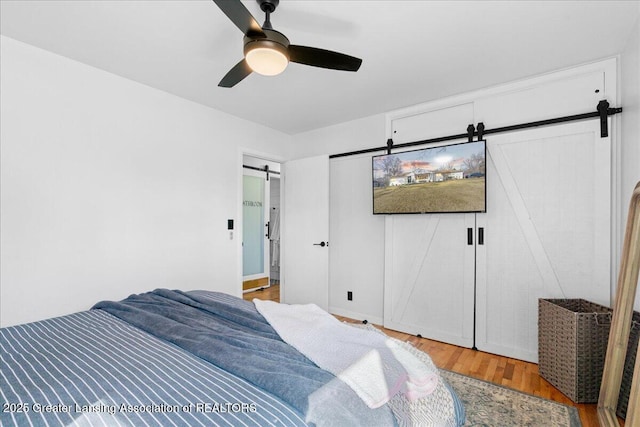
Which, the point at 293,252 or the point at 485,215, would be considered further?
the point at 293,252

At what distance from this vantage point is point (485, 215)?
287 centimetres

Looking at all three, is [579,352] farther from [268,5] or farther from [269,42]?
[268,5]

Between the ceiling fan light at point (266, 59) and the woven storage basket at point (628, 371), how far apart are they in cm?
260

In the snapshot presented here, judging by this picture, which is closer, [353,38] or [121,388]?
[121,388]

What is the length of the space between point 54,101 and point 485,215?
3.74 meters

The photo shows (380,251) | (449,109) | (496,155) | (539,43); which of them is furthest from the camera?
(380,251)

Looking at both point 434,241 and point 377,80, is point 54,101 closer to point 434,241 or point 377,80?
point 377,80

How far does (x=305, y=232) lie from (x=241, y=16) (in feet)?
9.39

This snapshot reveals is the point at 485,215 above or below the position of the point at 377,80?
below

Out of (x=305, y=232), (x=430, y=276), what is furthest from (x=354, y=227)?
(x=430, y=276)

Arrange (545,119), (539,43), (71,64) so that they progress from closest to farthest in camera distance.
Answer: (539,43)
(71,64)
(545,119)

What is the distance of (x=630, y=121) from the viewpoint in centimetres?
212

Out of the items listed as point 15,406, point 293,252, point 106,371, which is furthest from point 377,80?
point 15,406

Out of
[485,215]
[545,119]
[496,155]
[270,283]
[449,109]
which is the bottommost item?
[270,283]
